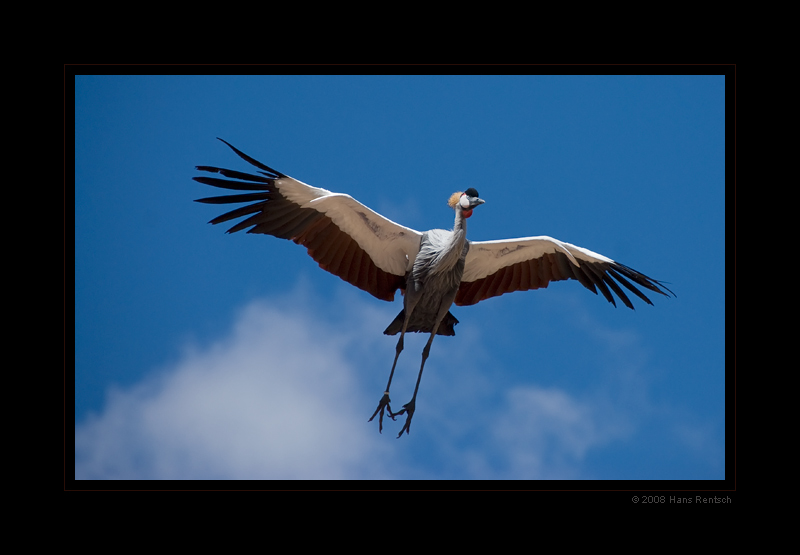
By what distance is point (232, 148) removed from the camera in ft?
37.6

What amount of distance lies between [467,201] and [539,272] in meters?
2.20

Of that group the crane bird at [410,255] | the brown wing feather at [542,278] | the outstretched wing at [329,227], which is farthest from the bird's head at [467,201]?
the brown wing feather at [542,278]

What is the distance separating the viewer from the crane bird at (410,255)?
40.1 ft

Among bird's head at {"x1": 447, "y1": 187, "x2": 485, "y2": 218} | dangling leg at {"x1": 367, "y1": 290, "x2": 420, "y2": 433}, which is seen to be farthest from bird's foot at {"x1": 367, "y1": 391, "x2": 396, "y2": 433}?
bird's head at {"x1": 447, "y1": 187, "x2": 485, "y2": 218}

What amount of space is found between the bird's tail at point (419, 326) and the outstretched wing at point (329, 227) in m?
0.46

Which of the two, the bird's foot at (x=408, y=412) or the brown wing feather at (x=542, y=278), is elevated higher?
the brown wing feather at (x=542, y=278)

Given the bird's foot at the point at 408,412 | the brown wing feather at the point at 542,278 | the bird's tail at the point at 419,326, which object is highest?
the brown wing feather at the point at 542,278

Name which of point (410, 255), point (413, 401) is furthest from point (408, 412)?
point (410, 255)

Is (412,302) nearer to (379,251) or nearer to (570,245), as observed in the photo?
(379,251)

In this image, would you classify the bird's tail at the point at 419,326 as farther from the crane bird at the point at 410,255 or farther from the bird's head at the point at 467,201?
the bird's head at the point at 467,201

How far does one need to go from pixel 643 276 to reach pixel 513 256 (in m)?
1.94

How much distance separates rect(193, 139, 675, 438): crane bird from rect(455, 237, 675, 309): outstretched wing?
0.02m

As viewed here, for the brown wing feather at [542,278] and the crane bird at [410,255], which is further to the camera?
the brown wing feather at [542,278]
